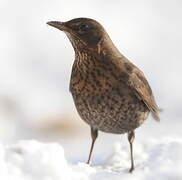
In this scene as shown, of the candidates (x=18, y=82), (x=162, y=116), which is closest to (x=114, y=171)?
(x=162, y=116)

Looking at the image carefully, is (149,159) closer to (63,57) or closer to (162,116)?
(162,116)

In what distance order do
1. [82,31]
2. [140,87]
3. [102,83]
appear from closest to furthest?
1. [102,83]
2. [82,31]
3. [140,87]

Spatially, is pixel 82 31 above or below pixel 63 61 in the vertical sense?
above

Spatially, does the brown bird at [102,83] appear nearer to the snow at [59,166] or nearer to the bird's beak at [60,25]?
the bird's beak at [60,25]

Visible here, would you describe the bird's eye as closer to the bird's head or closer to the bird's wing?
the bird's head

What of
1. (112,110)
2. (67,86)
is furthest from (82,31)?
(67,86)

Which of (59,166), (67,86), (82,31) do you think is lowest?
(67,86)

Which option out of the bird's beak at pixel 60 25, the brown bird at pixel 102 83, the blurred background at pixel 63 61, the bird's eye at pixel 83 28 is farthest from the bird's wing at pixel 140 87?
the blurred background at pixel 63 61

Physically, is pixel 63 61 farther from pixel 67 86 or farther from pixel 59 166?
pixel 59 166
